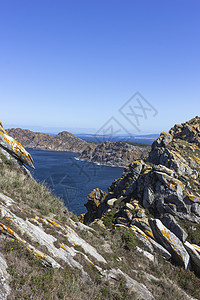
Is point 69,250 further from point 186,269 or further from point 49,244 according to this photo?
point 186,269

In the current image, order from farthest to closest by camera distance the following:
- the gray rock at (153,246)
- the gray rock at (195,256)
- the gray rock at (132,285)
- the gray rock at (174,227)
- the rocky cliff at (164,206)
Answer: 1. the gray rock at (174,227)
2. the rocky cliff at (164,206)
3. the gray rock at (153,246)
4. the gray rock at (195,256)
5. the gray rock at (132,285)

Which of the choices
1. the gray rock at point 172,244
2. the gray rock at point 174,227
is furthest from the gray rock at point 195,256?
the gray rock at point 174,227

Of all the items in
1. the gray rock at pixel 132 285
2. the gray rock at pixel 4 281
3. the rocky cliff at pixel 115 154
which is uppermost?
the gray rock at pixel 4 281

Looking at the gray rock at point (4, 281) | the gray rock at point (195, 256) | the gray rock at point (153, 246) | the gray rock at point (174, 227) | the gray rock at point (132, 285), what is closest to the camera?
the gray rock at point (4, 281)

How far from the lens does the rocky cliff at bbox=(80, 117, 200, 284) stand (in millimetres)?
14680

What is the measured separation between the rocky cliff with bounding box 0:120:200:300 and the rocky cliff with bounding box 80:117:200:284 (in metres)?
0.17

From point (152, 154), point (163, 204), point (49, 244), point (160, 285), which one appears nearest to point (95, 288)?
point (49, 244)

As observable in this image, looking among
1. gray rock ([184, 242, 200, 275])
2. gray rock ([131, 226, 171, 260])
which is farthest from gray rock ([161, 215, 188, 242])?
gray rock ([131, 226, 171, 260])

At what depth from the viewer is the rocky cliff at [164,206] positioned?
48.2 ft

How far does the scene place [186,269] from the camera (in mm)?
13055

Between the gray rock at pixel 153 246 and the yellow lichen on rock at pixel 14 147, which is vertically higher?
the yellow lichen on rock at pixel 14 147

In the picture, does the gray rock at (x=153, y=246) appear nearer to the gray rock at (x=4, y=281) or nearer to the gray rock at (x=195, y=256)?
the gray rock at (x=195, y=256)

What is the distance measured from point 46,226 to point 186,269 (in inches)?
479

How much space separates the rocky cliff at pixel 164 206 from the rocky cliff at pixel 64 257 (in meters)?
0.17
